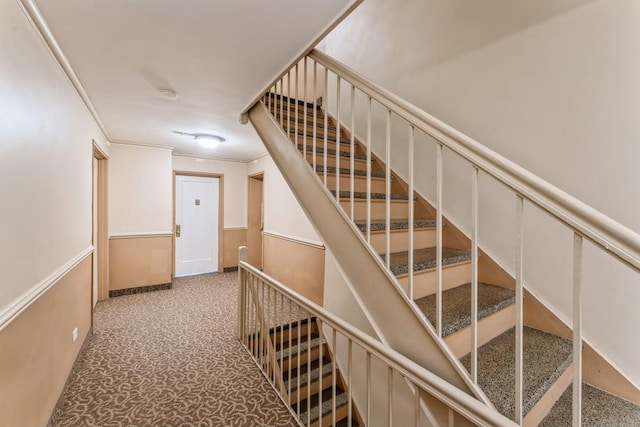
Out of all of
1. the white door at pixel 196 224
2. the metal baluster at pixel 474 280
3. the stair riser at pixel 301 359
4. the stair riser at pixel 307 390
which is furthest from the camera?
the white door at pixel 196 224

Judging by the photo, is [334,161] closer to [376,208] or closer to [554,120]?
[376,208]

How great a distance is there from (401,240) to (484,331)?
65cm

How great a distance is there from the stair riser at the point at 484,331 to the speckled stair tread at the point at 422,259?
0.34 m

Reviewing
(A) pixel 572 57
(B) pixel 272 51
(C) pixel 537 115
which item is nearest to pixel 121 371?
(B) pixel 272 51

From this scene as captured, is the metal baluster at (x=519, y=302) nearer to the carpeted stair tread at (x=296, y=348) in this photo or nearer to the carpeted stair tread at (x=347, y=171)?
the carpeted stair tread at (x=347, y=171)

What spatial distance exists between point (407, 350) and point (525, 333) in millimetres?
852

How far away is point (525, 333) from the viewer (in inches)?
61.3

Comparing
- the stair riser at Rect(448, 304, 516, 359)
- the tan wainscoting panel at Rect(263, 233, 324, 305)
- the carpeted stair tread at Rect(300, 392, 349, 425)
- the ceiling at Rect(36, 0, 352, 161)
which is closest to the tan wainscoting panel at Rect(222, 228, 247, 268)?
the tan wainscoting panel at Rect(263, 233, 324, 305)

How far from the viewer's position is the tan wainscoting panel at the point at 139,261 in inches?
160

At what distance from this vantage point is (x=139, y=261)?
4.24 m

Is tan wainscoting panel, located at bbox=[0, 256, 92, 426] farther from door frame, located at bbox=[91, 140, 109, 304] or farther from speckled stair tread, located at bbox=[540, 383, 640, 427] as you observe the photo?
speckled stair tread, located at bbox=[540, 383, 640, 427]

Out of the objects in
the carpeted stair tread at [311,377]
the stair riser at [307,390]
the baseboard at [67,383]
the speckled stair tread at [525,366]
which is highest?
the speckled stair tread at [525,366]

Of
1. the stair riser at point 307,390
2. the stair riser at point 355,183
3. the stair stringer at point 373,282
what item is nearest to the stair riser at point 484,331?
the stair stringer at point 373,282

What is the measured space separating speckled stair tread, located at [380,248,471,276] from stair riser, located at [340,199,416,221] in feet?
1.05
